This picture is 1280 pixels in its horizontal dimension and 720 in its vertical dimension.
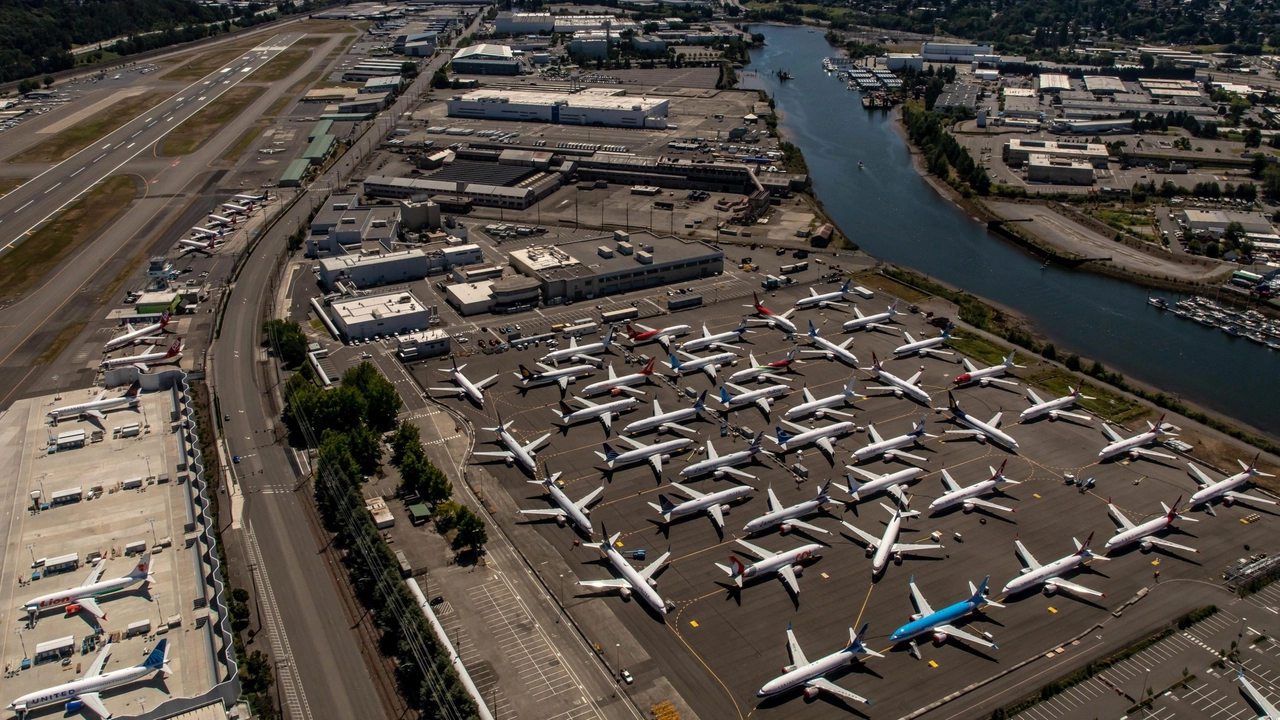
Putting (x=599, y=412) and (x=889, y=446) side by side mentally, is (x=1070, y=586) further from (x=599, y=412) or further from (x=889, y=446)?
(x=599, y=412)

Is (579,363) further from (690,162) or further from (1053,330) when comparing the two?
(690,162)

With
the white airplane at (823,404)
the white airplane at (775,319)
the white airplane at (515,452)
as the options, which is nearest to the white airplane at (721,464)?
the white airplane at (823,404)

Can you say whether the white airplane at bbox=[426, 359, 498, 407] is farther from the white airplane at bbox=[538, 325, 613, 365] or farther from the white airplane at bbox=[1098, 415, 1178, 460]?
the white airplane at bbox=[1098, 415, 1178, 460]

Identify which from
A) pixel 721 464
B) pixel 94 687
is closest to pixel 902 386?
pixel 721 464

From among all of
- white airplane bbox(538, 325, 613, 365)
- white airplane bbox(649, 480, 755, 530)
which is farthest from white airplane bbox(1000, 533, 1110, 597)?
white airplane bbox(538, 325, 613, 365)

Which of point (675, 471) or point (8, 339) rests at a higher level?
point (8, 339)

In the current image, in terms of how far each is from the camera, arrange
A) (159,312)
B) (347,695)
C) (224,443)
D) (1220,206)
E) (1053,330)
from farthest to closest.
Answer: (1220,206)
(1053,330)
(159,312)
(224,443)
(347,695)

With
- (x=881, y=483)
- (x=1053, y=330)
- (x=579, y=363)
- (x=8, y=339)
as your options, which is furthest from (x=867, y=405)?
(x=8, y=339)
